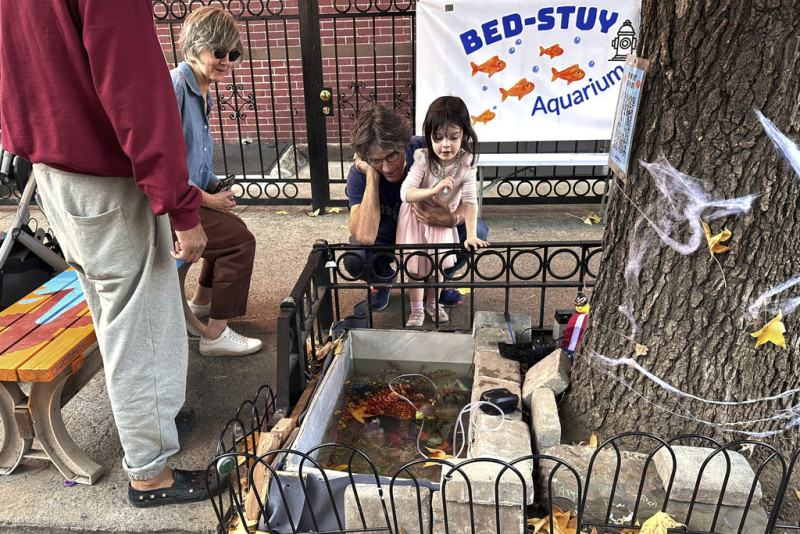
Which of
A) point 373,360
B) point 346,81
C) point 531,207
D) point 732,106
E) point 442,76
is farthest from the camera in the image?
point 346,81

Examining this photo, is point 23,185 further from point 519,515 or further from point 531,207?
point 531,207

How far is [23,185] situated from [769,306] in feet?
11.7

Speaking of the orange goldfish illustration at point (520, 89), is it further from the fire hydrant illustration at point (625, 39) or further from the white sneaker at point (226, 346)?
the white sneaker at point (226, 346)

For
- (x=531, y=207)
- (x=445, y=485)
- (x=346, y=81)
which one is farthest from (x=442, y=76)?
(x=445, y=485)

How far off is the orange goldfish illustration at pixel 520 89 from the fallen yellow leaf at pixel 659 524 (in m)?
4.17

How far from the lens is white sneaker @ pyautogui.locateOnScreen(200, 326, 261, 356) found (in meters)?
3.63

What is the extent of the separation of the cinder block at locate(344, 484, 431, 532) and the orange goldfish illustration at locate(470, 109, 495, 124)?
4.06 m

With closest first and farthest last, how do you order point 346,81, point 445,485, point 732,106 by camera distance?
point 732,106 → point 445,485 → point 346,81

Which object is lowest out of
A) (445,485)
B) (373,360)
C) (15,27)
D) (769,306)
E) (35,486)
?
(35,486)

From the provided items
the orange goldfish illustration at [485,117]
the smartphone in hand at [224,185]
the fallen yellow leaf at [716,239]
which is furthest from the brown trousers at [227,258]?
the orange goldfish illustration at [485,117]

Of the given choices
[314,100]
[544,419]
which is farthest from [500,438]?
[314,100]

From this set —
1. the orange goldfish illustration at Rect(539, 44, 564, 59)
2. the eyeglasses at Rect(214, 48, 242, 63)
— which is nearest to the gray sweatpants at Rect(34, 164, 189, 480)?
the eyeglasses at Rect(214, 48, 242, 63)

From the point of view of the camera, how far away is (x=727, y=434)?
2199 mm

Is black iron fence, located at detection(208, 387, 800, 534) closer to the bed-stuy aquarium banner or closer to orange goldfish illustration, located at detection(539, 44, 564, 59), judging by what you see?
the bed-stuy aquarium banner
